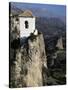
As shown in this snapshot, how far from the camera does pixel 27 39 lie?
2.64 meters

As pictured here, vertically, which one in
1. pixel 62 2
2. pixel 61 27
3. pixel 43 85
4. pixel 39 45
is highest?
pixel 62 2

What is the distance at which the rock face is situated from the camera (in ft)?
8.52

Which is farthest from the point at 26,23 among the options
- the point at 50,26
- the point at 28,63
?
the point at 28,63

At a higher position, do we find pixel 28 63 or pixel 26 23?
pixel 26 23

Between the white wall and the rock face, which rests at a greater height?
the white wall

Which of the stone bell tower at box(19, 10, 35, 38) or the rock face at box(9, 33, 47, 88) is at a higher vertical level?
the stone bell tower at box(19, 10, 35, 38)

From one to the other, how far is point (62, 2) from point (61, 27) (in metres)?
0.25

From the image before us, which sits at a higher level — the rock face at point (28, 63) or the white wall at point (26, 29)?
the white wall at point (26, 29)

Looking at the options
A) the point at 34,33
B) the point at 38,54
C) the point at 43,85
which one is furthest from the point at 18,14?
the point at 43,85

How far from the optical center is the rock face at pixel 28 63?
2.60 metres

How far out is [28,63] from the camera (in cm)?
263

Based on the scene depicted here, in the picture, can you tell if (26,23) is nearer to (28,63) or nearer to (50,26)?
(50,26)

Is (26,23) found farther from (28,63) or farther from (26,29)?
(28,63)

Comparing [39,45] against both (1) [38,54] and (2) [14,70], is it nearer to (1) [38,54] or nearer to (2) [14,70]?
(1) [38,54]
